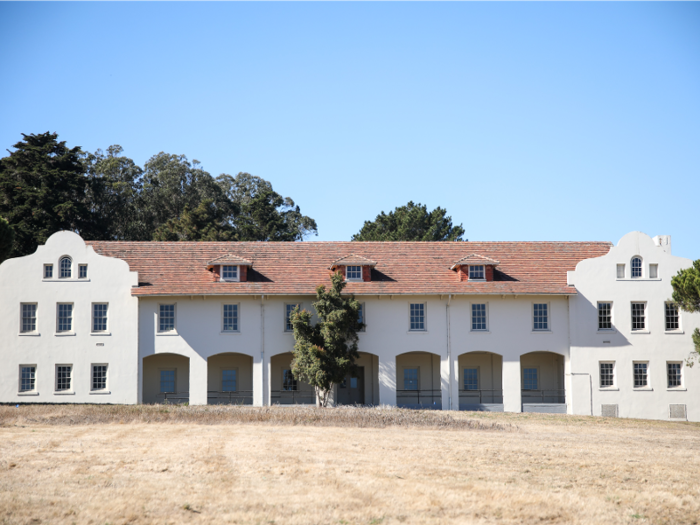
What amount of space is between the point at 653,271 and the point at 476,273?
359 inches

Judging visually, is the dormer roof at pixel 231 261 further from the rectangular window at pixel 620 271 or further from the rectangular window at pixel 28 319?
the rectangular window at pixel 620 271

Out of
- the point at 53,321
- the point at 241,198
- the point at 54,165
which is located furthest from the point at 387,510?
the point at 241,198

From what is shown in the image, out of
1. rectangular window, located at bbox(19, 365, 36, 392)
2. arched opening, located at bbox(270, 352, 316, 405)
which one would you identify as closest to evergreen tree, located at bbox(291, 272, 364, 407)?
arched opening, located at bbox(270, 352, 316, 405)

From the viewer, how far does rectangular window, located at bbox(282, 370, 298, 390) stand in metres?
38.8

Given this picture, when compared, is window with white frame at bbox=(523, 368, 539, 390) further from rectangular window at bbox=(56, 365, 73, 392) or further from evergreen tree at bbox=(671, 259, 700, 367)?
rectangular window at bbox=(56, 365, 73, 392)

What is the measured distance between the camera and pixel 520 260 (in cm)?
4034

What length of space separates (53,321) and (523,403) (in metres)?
24.1

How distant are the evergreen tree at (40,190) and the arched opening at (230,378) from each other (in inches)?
819

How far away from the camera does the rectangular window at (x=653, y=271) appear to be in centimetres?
3825

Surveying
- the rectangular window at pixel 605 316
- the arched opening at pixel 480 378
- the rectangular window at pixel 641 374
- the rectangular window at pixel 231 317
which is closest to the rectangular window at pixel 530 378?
the arched opening at pixel 480 378

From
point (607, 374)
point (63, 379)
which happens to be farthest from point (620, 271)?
point (63, 379)

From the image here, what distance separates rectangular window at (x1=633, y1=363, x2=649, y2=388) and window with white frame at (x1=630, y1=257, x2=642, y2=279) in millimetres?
4534

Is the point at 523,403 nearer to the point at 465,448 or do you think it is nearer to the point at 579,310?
the point at 579,310

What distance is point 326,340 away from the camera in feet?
115
